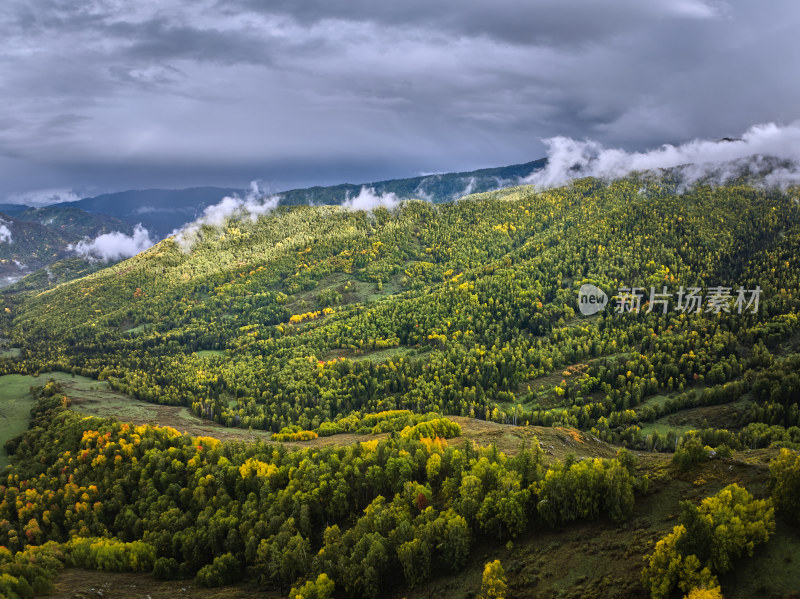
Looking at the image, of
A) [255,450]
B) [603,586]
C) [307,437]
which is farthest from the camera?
[307,437]

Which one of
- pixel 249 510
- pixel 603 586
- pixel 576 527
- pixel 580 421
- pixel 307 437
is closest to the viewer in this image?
pixel 603 586

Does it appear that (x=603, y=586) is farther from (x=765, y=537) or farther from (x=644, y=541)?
(x=765, y=537)

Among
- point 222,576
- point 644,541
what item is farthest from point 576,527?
point 222,576

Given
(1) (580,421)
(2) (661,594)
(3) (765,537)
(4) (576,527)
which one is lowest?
(1) (580,421)

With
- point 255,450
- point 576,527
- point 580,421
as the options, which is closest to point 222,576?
point 255,450

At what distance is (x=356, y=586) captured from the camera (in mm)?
73500

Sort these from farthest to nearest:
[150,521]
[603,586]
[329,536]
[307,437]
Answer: [307,437], [150,521], [329,536], [603,586]

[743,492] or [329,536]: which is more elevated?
[743,492]

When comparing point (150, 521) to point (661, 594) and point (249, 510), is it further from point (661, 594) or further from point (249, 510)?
point (661, 594)

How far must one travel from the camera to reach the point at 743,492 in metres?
59.2

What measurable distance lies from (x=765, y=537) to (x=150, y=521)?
12693 cm

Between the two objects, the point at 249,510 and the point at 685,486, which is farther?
the point at 249,510

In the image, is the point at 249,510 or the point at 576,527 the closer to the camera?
the point at 576,527

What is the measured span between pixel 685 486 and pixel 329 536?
2608 inches
